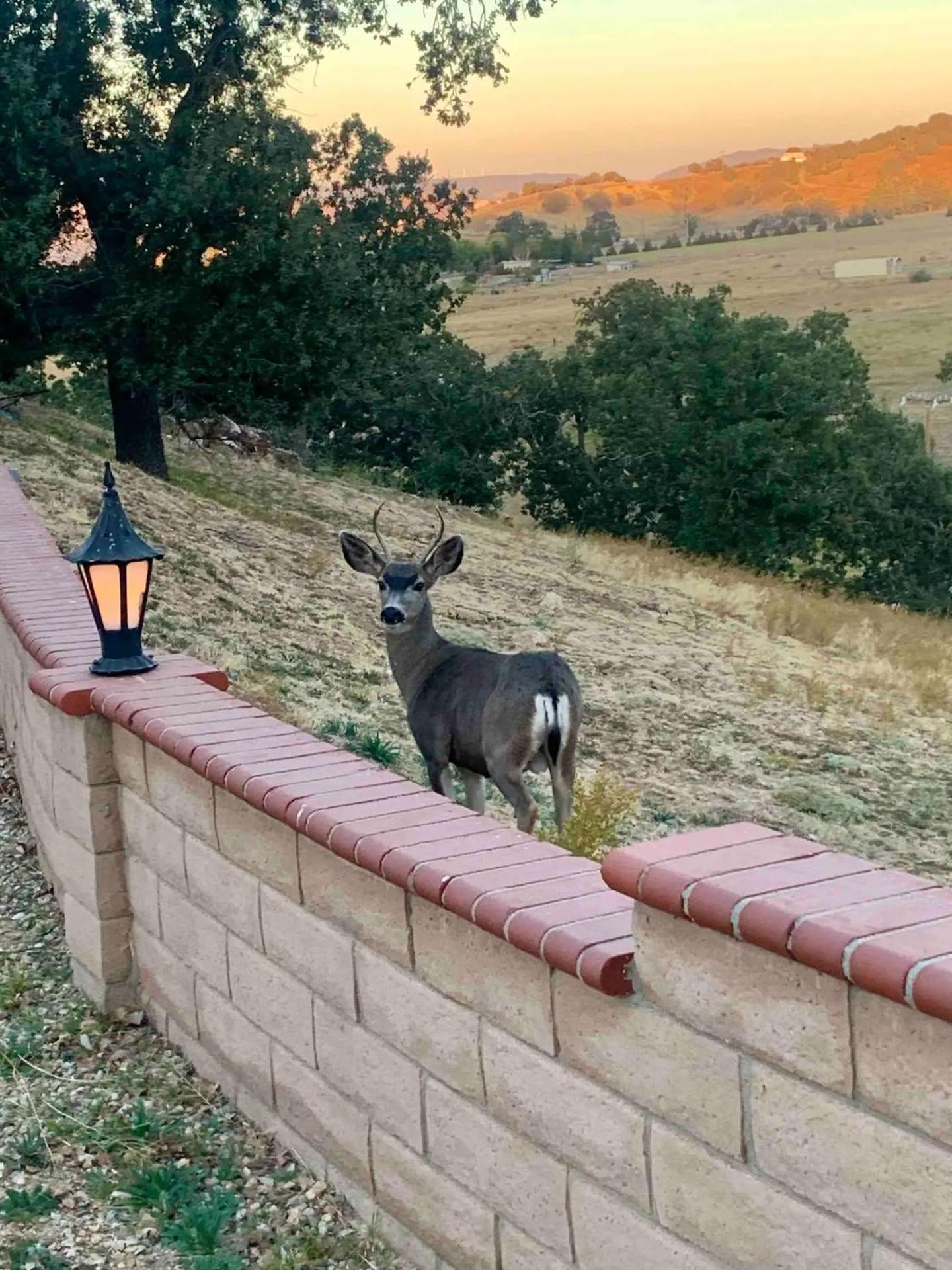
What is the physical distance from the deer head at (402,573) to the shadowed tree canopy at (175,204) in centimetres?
1233

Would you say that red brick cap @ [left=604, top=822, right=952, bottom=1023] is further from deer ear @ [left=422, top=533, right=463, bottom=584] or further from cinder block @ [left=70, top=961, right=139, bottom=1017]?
deer ear @ [left=422, top=533, right=463, bottom=584]

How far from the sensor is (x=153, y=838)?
16.6ft

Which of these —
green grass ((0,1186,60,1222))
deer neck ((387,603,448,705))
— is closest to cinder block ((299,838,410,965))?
green grass ((0,1186,60,1222))

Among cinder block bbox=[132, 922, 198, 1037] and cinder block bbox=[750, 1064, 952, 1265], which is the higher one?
cinder block bbox=[750, 1064, 952, 1265]

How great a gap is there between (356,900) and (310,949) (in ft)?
1.14

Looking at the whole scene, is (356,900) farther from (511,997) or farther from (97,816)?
(97,816)

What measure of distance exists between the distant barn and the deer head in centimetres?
13183

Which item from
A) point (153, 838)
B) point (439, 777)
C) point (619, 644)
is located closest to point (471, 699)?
→ point (439, 777)

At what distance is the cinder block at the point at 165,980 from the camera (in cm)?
496

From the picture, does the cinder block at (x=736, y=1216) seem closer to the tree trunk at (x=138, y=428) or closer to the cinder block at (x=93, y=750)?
the cinder block at (x=93, y=750)

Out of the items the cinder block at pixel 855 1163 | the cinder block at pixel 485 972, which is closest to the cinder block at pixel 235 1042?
the cinder block at pixel 485 972

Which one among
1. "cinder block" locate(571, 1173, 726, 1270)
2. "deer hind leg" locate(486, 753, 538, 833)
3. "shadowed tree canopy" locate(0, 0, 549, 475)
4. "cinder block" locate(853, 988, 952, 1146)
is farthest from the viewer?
"shadowed tree canopy" locate(0, 0, 549, 475)

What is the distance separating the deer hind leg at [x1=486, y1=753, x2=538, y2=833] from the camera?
307 inches

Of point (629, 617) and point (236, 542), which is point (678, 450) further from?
point (236, 542)
